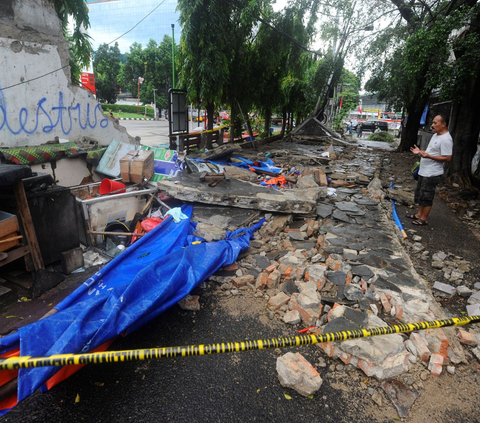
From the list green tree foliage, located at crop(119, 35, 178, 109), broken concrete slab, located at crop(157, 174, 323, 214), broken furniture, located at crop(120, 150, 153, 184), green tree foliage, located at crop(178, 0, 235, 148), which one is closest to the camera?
broken concrete slab, located at crop(157, 174, 323, 214)

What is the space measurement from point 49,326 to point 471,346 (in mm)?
3242

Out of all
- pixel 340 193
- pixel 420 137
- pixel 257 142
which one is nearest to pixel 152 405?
pixel 340 193

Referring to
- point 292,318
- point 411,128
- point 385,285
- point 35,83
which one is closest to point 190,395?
point 292,318

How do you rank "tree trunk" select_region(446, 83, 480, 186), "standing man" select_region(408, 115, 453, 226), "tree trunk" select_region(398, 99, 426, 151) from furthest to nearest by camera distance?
1. "tree trunk" select_region(398, 99, 426, 151)
2. "tree trunk" select_region(446, 83, 480, 186)
3. "standing man" select_region(408, 115, 453, 226)

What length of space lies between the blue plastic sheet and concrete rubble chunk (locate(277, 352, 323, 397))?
109 cm

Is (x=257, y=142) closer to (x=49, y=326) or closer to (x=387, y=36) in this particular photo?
(x=387, y=36)

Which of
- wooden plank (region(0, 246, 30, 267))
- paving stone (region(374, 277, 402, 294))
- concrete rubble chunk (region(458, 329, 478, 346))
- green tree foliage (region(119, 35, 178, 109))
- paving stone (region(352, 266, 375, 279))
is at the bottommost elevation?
concrete rubble chunk (region(458, 329, 478, 346))

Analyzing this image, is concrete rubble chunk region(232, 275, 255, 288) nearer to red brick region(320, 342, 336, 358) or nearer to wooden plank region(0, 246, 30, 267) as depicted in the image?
red brick region(320, 342, 336, 358)

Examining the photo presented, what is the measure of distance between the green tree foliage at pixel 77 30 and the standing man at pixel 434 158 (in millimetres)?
7491

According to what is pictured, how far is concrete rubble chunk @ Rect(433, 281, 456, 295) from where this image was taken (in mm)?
3361

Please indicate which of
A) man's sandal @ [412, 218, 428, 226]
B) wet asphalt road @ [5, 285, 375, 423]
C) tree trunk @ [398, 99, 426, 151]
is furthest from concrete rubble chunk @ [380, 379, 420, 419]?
tree trunk @ [398, 99, 426, 151]

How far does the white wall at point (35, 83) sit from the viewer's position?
5.43m

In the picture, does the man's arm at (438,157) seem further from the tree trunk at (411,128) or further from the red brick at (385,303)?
the tree trunk at (411,128)

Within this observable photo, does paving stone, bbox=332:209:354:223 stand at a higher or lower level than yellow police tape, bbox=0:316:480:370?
lower
